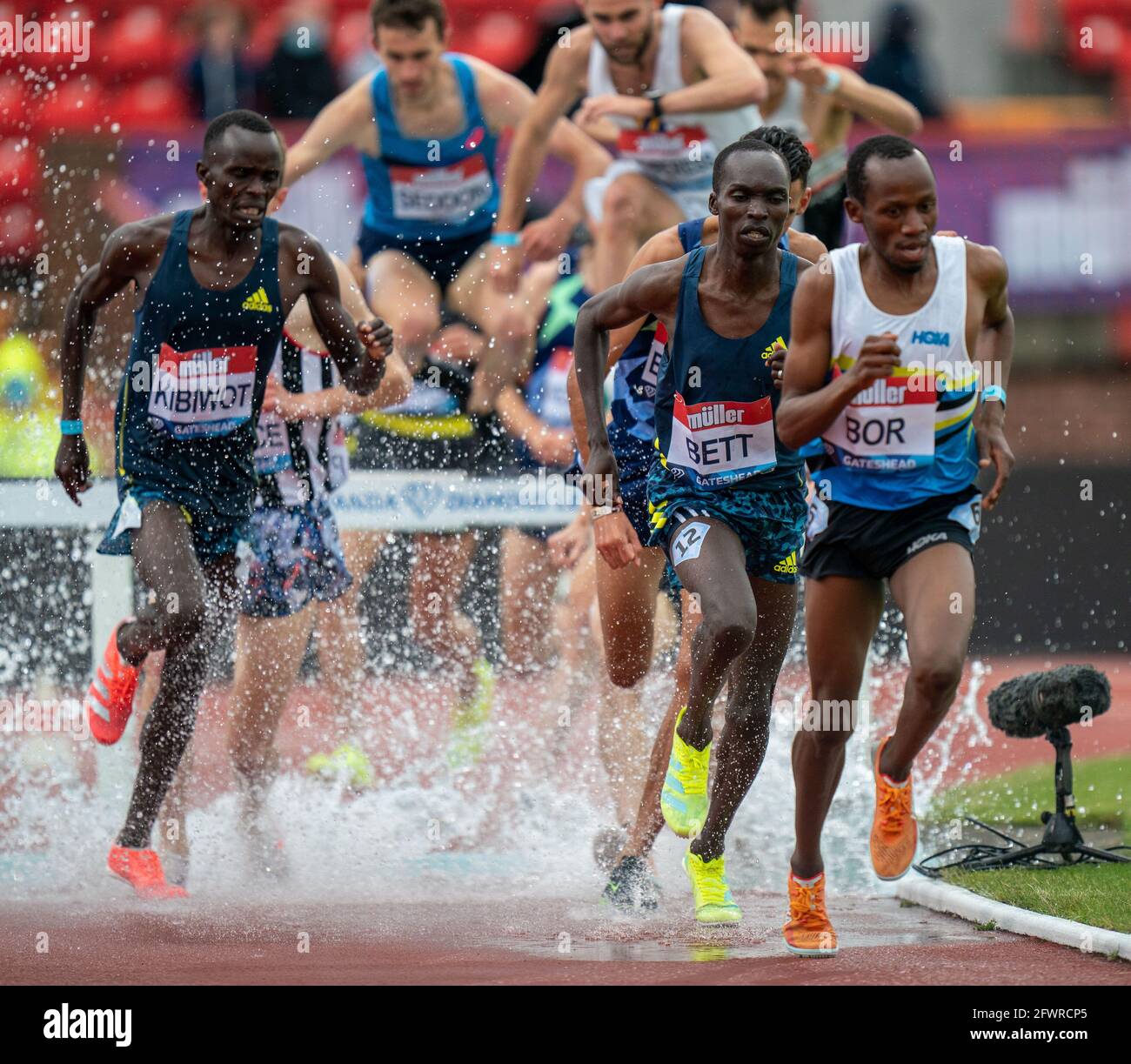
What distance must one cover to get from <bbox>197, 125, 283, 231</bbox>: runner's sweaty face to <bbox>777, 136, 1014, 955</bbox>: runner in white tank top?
214cm

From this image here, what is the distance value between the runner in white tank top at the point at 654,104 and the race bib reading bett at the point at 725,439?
3678 mm

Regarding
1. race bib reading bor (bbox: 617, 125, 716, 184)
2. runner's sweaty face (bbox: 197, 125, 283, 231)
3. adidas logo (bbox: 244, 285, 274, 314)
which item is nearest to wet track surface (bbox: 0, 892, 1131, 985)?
adidas logo (bbox: 244, 285, 274, 314)

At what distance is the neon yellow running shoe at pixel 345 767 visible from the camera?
863 centimetres

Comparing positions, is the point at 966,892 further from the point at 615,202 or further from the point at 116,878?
the point at 615,202

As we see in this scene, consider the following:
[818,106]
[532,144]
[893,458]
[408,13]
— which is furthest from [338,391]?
[818,106]

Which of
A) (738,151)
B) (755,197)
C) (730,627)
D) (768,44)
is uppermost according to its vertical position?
(768,44)

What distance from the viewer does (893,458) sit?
17.7 ft

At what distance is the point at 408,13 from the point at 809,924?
6.02 m

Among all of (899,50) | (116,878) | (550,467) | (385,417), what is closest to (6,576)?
(385,417)

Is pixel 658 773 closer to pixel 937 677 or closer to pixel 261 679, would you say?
pixel 261 679

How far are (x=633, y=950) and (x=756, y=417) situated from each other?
5.38ft

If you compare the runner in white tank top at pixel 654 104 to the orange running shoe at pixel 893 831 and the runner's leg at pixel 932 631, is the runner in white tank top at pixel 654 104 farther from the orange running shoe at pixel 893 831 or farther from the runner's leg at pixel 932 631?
the orange running shoe at pixel 893 831

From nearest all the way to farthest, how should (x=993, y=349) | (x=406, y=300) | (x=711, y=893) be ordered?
(x=993, y=349), (x=711, y=893), (x=406, y=300)

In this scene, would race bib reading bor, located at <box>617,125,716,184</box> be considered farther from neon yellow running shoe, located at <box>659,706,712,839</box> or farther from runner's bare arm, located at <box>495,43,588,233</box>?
neon yellow running shoe, located at <box>659,706,712,839</box>
